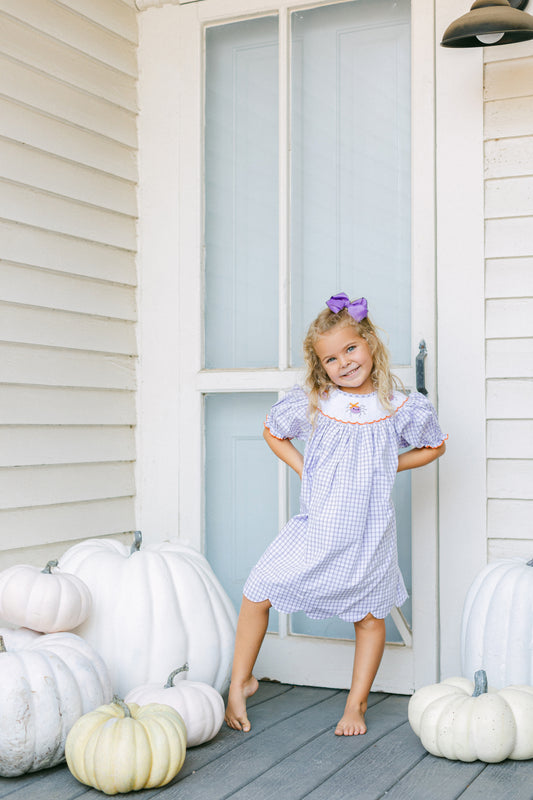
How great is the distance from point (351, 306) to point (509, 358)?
555 mm

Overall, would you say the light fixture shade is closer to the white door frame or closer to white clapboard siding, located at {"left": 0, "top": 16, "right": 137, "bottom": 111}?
the white door frame

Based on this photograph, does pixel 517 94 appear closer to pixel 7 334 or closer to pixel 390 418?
pixel 390 418

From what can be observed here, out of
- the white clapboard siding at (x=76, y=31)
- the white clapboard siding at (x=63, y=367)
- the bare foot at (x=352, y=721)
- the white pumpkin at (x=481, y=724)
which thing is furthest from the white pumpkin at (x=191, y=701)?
the white clapboard siding at (x=76, y=31)

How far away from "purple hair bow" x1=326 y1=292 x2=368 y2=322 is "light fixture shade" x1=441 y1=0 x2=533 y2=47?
2.54 feet

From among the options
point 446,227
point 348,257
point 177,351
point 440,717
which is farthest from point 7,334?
point 440,717

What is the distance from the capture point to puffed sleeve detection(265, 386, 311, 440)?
2.71 m

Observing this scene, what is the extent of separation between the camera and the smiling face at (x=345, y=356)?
8.48 feet

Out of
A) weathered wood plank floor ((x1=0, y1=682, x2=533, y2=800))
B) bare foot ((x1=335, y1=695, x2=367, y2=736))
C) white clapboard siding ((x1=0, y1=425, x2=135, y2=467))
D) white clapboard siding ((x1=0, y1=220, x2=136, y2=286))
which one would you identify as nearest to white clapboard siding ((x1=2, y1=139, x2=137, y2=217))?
white clapboard siding ((x1=0, y1=220, x2=136, y2=286))

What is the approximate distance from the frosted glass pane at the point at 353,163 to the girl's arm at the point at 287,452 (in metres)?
0.40

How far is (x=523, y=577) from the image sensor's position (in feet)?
8.23

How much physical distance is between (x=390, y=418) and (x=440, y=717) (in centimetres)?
83

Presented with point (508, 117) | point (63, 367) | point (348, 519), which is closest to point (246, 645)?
point (348, 519)

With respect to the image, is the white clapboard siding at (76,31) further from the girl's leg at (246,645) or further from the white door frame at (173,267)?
the girl's leg at (246,645)

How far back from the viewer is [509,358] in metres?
2.79
